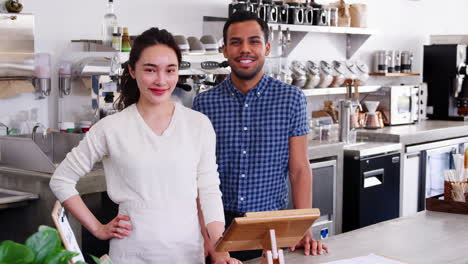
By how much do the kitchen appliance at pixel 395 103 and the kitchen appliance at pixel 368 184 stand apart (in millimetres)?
994

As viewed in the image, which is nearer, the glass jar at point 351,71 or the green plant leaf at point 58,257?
the green plant leaf at point 58,257

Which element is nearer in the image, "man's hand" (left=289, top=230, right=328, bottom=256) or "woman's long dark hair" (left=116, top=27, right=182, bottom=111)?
"woman's long dark hair" (left=116, top=27, right=182, bottom=111)

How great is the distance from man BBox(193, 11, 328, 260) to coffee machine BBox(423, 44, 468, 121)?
4.69m

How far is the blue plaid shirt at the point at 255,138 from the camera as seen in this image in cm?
260

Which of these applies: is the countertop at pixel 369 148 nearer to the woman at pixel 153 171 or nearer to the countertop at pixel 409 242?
the countertop at pixel 409 242

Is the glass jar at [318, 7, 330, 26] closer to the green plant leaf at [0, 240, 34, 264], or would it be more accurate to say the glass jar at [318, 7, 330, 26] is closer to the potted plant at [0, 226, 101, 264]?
the potted plant at [0, 226, 101, 264]

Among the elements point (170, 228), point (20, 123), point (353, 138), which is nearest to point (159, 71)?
point (170, 228)

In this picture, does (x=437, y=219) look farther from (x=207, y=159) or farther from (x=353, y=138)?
(x=353, y=138)

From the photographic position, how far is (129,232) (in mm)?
2102

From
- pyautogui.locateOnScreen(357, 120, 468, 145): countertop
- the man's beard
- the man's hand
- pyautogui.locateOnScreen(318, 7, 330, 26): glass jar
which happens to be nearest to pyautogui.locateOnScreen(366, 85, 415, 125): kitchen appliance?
pyautogui.locateOnScreen(357, 120, 468, 145): countertop

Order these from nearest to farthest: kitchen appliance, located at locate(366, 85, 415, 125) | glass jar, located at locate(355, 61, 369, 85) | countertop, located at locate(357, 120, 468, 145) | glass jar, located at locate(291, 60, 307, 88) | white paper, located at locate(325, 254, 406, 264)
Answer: white paper, located at locate(325, 254, 406, 264) → glass jar, located at locate(291, 60, 307, 88) → countertop, located at locate(357, 120, 468, 145) → glass jar, located at locate(355, 61, 369, 85) → kitchen appliance, located at locate(366, 85, 415, 125)

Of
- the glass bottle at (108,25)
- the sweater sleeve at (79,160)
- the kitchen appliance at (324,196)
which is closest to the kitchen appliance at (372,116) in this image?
the kitchen appliance at (324,196)

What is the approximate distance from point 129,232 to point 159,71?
19.3 inches

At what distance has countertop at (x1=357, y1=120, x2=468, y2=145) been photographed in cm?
566
